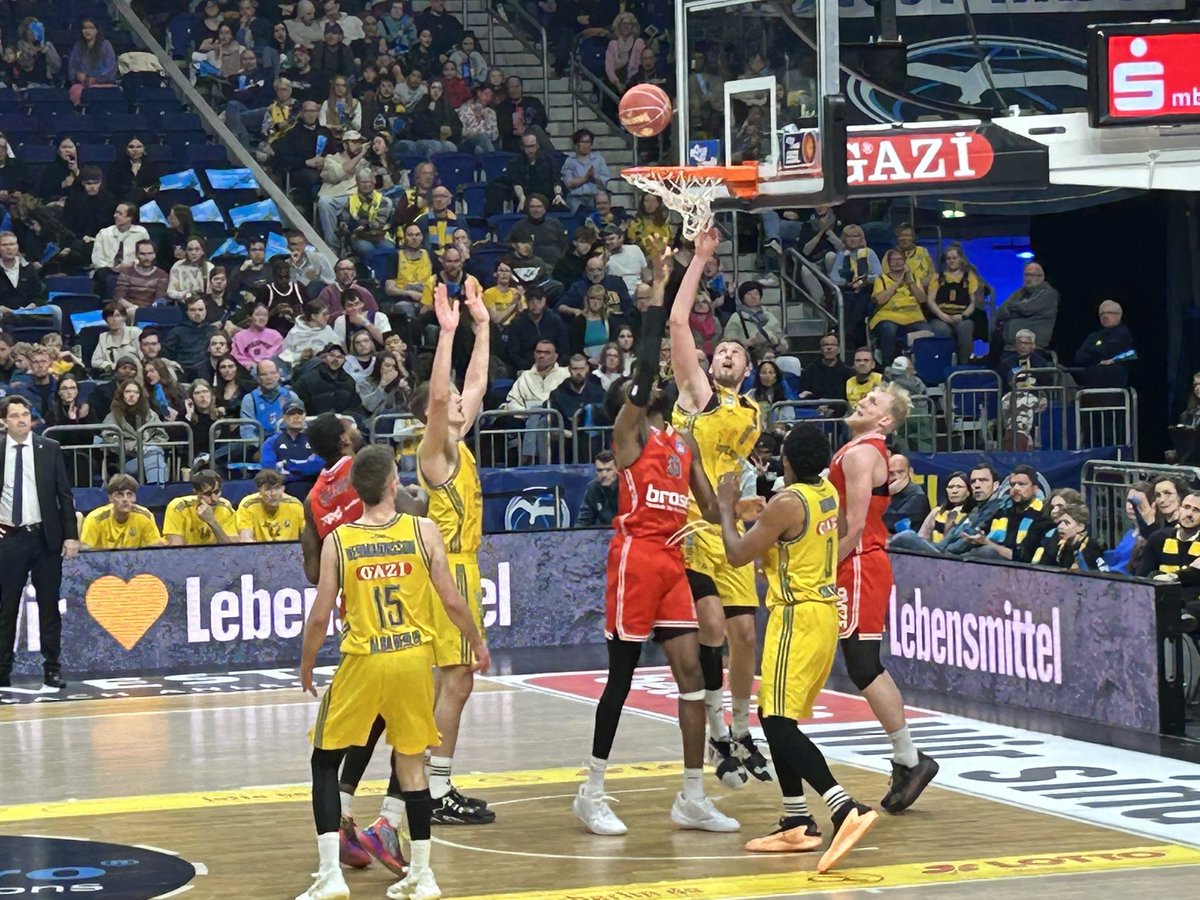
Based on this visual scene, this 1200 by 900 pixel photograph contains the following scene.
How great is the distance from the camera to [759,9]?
1609 centimetres

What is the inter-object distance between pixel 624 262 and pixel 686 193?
11182 millimetres

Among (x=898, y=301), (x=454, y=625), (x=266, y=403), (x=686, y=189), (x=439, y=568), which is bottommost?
(x=454, y=625)

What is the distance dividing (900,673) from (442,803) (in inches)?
222

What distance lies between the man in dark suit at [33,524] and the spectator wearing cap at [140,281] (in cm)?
534

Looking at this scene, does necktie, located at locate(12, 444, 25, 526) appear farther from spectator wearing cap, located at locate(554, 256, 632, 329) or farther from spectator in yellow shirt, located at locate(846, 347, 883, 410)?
spectator in yellow shirt, located at locate(846, 347, 883, 410)

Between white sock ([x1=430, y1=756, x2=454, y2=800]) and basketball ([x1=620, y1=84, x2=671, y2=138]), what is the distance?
4.52 metres

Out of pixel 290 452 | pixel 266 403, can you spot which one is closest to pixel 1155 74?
pixel 290 452

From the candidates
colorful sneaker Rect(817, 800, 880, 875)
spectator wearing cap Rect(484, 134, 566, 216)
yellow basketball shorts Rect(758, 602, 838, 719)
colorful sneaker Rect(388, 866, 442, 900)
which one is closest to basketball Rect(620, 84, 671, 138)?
yellow basketball shorts Rect(758, 602, 838, 719)

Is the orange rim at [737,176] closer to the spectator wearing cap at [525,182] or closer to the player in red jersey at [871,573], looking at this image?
the player in red jersey at [871,573]

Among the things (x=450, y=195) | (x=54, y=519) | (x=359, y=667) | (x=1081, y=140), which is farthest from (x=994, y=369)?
(x=359, y=667)

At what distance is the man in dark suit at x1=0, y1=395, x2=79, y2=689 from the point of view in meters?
15.8

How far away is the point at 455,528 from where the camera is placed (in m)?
10.8

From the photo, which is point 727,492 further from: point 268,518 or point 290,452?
point 290,452

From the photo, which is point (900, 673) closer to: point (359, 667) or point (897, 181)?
point (897, 181)
